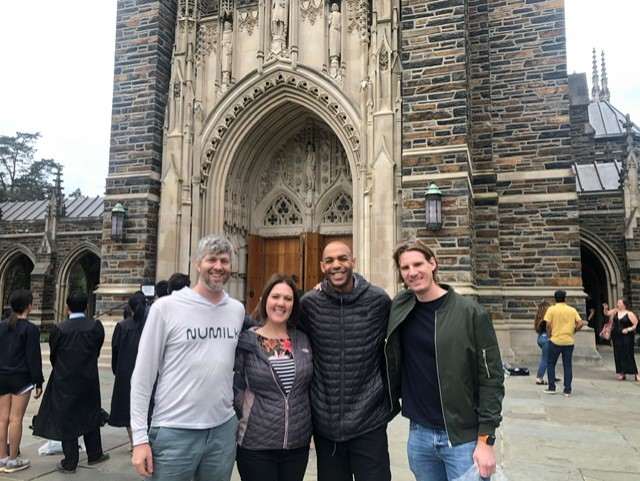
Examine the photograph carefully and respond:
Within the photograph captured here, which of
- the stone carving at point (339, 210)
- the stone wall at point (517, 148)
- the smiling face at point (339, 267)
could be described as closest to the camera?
the smiling face at point (339, 267)

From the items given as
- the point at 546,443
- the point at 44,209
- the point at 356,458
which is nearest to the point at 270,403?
the point at 356,458

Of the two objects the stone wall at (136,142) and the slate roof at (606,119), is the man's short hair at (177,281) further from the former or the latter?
the slate roof at (606,119)

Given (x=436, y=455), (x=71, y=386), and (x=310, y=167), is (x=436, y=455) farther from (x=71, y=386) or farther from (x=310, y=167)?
(x=310, y=167)

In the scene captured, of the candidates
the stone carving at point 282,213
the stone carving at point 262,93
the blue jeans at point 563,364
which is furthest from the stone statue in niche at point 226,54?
the blue jeans at point 563,364

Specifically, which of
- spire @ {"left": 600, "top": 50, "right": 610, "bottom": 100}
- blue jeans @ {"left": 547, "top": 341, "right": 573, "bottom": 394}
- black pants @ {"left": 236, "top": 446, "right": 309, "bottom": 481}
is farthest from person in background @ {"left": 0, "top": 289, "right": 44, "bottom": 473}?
spire @ {"left": 600, "top": 50, "right": 610, "bottom": 100}

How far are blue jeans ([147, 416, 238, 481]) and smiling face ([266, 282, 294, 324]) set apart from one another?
56 centimetres

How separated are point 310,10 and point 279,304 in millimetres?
9648

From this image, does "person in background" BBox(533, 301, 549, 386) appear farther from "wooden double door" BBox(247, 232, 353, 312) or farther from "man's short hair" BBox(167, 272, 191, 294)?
"man's short hair" BBox(167, 272, 191, 294)

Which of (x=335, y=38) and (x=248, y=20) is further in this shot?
(x=248, y=20)

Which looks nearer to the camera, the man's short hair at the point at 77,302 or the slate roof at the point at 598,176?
the man's short hair at the point at 77,302

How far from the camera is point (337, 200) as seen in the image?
462 inches

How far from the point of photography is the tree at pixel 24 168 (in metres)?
42.4

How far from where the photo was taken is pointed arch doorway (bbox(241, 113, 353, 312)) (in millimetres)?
11500

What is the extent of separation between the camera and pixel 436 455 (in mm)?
2307
